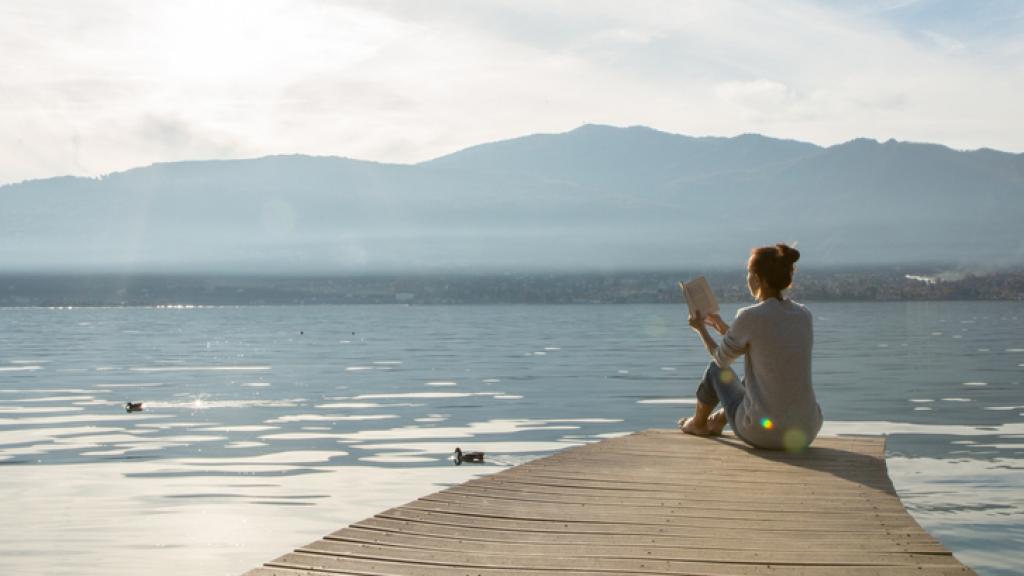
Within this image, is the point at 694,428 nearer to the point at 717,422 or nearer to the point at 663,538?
the point at 717,422

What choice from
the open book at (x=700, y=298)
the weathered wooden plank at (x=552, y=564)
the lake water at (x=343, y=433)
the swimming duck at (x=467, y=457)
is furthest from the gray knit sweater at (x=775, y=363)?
the swimming duck at (x=467, y=457)

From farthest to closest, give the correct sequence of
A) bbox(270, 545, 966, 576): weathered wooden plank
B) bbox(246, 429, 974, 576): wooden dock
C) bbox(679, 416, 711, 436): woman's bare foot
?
bbox(679, 416, 711, 436): woman's bare foot → bbox(246, 429, 974, 576): wooden dock → bbox(270, 545, 966, 576): weathered wooden plank

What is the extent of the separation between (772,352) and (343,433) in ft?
A: 52.6

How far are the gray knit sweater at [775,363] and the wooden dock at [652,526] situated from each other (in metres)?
0.41

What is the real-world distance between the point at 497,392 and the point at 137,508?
21.1m

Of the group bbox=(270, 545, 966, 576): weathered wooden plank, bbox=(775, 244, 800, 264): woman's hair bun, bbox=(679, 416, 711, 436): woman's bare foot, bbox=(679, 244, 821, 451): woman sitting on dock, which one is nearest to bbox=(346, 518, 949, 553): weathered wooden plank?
bbox=(270, 545, 966, 576): weathered wooden plank

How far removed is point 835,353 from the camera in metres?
60.1

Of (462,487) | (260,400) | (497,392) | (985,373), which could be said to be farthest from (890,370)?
(462,487)

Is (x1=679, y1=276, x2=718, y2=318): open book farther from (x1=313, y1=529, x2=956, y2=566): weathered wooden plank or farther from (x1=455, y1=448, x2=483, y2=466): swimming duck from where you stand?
(x1=455, y1=448, x2=483, y2=466): swimming duck

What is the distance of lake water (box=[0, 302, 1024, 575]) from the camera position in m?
16.4

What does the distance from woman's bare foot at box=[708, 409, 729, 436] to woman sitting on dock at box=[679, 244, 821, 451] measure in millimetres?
1314

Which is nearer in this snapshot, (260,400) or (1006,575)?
(1006,575)

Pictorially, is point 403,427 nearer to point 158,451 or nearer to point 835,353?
point 158,451

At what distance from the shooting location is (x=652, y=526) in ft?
34.3
